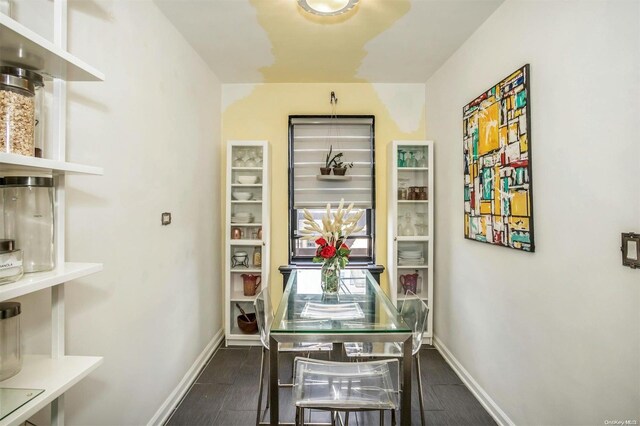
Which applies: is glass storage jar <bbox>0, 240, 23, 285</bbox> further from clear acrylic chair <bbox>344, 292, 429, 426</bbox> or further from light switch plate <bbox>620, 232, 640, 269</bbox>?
light switch plate <bbox>620, 232, 640, 269</bbox>

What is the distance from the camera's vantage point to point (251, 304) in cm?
354

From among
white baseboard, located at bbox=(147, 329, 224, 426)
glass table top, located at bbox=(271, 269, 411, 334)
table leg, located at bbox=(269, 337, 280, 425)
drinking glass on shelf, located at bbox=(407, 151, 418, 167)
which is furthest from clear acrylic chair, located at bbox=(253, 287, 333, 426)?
drinking glass on shelf, located at bbox=(407, 151, 418, 167)

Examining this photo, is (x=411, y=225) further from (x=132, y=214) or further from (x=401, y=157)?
(x=132, y=214)

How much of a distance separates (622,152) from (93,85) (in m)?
2.41

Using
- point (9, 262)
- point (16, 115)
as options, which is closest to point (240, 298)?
point (9, 262)

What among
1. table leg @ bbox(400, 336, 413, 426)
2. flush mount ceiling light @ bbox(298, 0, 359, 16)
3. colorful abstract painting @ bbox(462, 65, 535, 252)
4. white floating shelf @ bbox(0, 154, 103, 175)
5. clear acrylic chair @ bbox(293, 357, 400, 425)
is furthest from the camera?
flush mount ceiling light @ bbox(298, 0, 359, 16)

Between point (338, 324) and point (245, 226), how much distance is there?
6.92ft

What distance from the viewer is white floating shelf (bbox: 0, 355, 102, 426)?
84 centimetres

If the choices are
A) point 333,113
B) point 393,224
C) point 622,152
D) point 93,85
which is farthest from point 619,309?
point 333,113

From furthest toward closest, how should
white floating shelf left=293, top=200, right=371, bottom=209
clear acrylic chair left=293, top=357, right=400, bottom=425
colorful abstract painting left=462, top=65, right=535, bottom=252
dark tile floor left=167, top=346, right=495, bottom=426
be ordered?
white floating shelf left=293, top=200, right=371, bottom=209
dark tile floor left=167, top=346, right=495, bottom=426
colorful abstract painting left=462, top=65, right=535, bottom=252
clear acrylic chair left=293, top=357, right=400, bottom=425

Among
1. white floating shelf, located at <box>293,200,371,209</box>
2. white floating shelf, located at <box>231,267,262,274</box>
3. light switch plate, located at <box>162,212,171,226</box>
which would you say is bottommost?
white floating shelf, located at <box>231,267,262,274</box>

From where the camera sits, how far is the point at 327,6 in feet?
6.81

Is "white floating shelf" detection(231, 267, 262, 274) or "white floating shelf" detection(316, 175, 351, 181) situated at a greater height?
"white floating shelf" detection(316, 175, 351, 181)

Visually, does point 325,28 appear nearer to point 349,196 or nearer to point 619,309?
point 349,196
